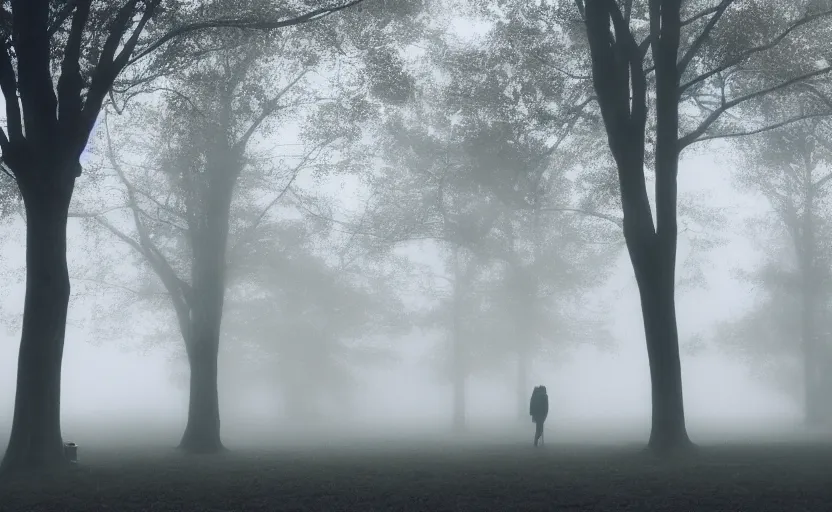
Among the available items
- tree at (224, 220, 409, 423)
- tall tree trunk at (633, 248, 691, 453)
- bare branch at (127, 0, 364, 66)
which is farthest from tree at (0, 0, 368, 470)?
tree at (224, 220, 409, 423)

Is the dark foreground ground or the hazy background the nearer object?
the dark foreground ground

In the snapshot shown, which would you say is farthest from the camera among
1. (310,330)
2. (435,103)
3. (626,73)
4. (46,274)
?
(310,330)

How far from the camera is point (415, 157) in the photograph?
32.7 meters

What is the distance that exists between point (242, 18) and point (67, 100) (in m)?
4.74

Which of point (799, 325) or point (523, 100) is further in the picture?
point (799, 325)

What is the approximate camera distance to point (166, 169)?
24734 mm

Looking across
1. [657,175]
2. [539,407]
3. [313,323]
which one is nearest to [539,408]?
[539,407]

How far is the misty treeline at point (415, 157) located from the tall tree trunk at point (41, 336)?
4cm

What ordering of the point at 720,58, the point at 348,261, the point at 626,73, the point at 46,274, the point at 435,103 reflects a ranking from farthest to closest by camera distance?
the point at 348,261 → the point at 435,103 → the point at 720,58 → the point at 626,73 → the point at 46,274

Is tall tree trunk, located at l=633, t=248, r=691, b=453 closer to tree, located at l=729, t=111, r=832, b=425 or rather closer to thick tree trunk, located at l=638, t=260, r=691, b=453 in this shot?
thick tree trunk, located at l=638, t=260, r=691, b=453

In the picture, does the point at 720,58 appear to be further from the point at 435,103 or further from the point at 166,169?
the point at 166,169

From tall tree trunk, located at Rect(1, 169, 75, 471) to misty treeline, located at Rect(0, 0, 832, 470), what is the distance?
1.5 inches

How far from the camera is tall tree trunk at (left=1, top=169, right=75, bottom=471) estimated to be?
1436cm

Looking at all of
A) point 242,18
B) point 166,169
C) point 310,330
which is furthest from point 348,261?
point 242,18
